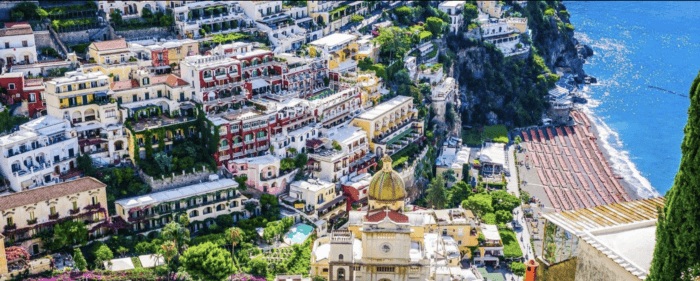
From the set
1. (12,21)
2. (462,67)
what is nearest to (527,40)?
(462,67)

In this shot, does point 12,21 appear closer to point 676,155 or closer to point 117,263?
point 117,263

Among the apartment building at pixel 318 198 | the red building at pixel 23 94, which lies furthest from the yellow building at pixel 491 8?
the red building at pixel 23 94

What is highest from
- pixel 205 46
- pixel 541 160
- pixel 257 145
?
pixel 205 46

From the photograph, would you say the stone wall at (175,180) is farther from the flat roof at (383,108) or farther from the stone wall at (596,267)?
the stone wall at (596,267)

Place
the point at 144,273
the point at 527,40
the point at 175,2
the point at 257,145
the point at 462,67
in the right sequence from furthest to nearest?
the point at 527,40, the point at 462,67, the point at 175,2, the point at 257,145, the point at 144,273

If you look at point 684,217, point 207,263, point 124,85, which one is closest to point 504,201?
point 207,263

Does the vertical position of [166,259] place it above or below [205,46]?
below
